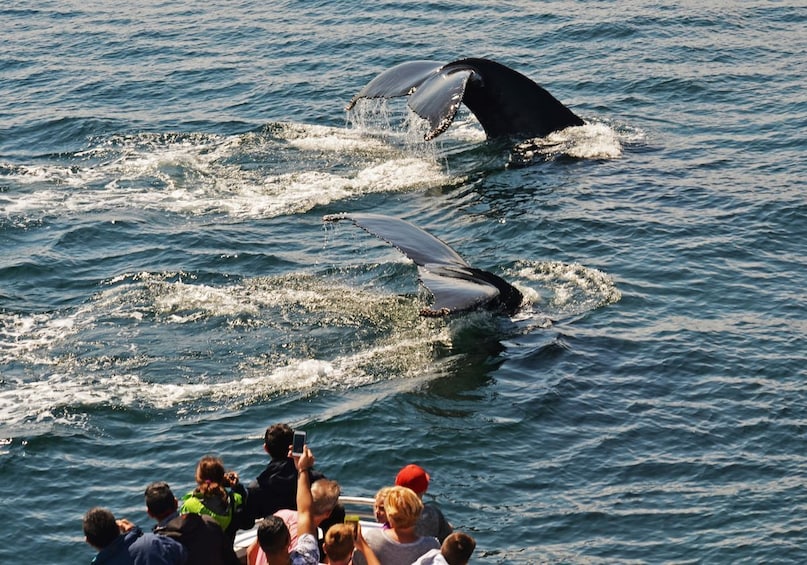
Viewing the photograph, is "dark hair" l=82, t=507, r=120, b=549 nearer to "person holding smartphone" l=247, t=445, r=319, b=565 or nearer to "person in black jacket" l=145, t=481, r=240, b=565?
"person in black jacket" l=145, t=481, r=240, b=565

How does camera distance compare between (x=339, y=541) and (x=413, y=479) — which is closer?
(x=339, y=541)

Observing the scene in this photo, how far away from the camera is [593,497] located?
11945 millimetres

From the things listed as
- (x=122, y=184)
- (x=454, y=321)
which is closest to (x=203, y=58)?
(x=122, y=184)

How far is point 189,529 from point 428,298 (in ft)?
26.0

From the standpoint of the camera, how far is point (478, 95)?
20422mm

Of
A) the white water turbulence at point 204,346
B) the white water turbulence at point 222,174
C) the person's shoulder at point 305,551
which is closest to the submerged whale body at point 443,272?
the white water turbulence at point 204,346

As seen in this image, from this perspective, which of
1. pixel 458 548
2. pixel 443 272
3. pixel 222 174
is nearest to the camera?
pixel 458 548

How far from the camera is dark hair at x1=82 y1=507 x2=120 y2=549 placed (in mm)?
8211

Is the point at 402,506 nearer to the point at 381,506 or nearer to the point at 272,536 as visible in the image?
the point at 381,506

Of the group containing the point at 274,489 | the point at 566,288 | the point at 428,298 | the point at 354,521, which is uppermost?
the point at 274,489

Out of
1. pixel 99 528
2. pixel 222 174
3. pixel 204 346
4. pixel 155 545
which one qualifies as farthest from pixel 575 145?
pixel 99 528

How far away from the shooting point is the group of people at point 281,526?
8.23m

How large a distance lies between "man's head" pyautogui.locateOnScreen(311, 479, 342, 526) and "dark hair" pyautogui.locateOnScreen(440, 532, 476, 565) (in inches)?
39.4

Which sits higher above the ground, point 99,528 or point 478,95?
point 478,95
